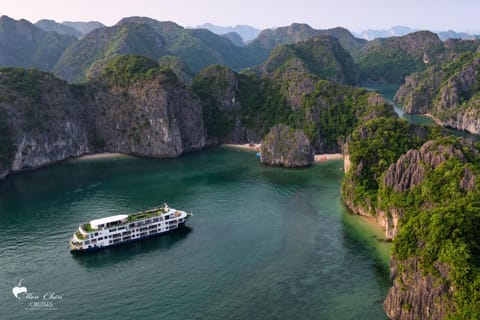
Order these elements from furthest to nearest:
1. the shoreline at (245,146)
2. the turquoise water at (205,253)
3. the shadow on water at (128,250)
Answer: the shoreline at (245,146), the shadow on water at (128,250), the turquoise water at (205,253)

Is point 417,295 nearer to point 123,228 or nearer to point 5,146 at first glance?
point 123,228

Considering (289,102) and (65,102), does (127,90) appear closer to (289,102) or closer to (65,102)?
(65,102)

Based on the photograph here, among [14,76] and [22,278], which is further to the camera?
[14,76]

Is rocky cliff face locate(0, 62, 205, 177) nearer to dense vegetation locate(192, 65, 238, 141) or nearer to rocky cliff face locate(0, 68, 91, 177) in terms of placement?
rocky cliff face locate(0, 68, 91, 177)

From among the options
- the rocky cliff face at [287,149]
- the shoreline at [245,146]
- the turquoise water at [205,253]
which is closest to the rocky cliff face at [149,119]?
the shoreline at [245,146]

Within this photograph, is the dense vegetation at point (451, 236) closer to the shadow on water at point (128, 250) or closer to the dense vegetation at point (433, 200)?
the dense vegetation at point (433, 200)

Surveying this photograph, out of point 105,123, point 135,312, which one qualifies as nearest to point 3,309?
point 135,312

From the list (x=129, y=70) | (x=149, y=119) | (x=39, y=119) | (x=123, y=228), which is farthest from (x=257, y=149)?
(x=123, y=228)
